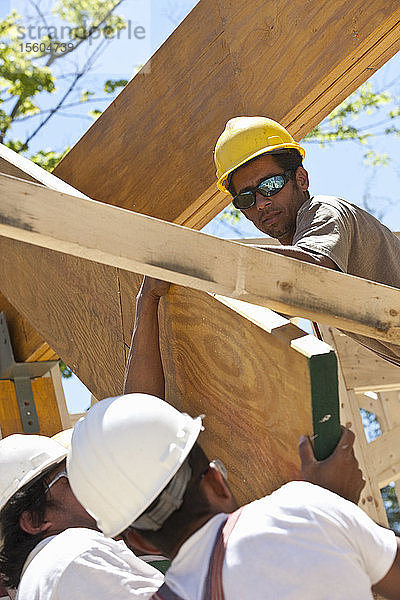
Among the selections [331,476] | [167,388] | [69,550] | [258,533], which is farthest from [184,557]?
[167,388]

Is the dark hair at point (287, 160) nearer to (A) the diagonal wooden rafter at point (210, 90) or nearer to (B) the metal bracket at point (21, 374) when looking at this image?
(A) the diagonal wooden rafter at point (210, 90)

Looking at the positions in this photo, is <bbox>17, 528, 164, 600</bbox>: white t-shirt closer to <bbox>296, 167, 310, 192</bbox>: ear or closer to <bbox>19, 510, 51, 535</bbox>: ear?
<bbox>19, 510, 51, 535</bbox>: ear

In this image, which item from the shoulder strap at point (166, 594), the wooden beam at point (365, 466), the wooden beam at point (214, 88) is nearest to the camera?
the shoulder strap at point (166, 594)

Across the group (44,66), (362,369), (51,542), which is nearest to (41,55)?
(44,66)

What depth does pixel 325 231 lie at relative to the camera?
8.54ft

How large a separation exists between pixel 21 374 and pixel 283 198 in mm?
2206

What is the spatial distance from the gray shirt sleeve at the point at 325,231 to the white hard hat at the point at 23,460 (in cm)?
105

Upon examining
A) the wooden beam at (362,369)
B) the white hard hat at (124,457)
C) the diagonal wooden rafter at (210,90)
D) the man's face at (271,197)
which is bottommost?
the wooden beam at (362,369)

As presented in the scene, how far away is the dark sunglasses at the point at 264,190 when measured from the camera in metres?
3.08

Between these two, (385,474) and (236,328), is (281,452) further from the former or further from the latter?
(385,474)

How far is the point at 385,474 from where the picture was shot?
5.84 metres

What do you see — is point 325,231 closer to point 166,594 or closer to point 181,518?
point 181,518

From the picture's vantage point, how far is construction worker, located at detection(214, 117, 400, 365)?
2.83 m

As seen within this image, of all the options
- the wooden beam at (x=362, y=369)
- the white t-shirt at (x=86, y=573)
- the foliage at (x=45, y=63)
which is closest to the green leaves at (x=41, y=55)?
the foliage at (x=45, y=63)
